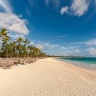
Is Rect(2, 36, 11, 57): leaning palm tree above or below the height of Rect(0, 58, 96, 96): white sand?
above

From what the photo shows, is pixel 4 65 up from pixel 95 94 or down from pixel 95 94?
up

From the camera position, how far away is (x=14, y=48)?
61406 millimetres

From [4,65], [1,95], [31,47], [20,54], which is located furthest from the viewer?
[31,47]

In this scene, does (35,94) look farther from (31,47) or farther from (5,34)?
(31,47)

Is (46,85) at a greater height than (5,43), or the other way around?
(5,43)

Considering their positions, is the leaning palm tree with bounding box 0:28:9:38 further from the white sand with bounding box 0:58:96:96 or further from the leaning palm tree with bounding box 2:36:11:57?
the white sand with bounding box 0:58:96:96

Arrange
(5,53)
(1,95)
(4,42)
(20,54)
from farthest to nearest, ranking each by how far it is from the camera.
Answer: (20,54) < (5,53) < (4,42) < (1,95)

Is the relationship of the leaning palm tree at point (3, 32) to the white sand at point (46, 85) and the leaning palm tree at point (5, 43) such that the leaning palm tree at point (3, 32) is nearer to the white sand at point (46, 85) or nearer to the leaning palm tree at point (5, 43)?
the leaning palm tree at point (5, 43)

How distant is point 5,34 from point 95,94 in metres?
42.0

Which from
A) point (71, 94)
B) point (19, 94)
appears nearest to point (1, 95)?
point (19, 94)

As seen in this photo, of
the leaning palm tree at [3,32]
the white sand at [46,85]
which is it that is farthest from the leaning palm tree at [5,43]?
the white sand at [46,85]

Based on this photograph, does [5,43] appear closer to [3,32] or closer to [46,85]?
[3,32]

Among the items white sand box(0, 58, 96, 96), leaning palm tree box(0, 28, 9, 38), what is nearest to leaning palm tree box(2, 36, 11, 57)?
leaning palm tree box(0, 28, 9, 38)

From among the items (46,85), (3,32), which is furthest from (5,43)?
(46,85)
